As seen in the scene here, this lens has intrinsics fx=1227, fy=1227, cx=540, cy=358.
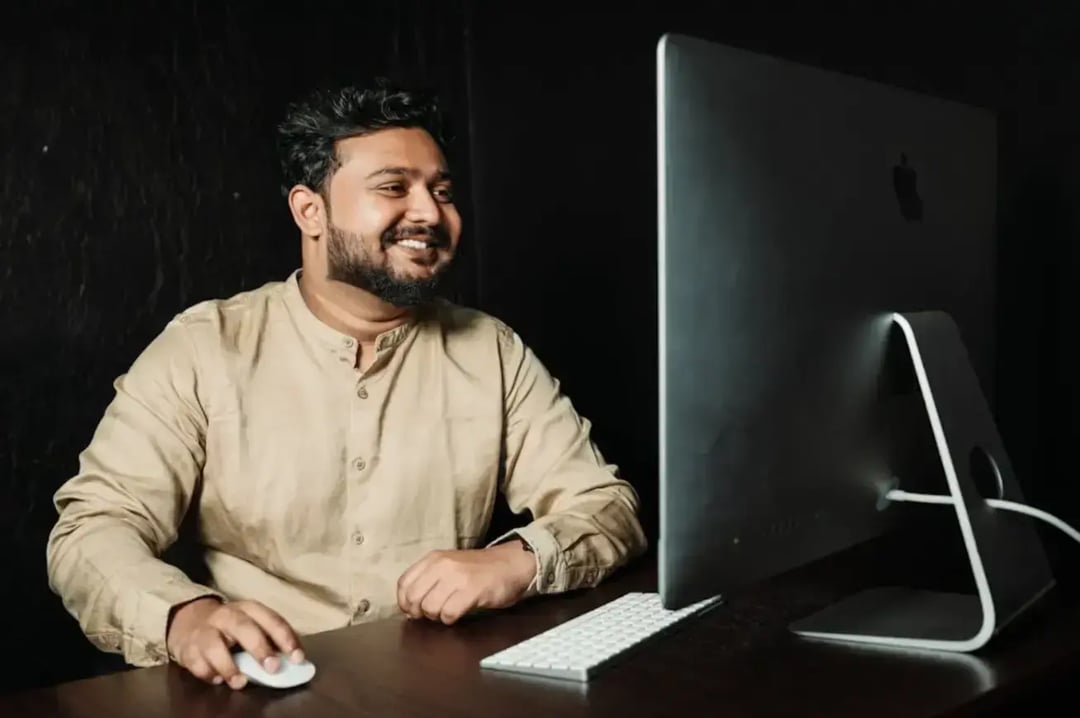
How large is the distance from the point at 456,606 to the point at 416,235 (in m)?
0.58

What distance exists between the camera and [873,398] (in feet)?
3.66

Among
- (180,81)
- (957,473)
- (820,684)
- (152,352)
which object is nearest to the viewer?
A: (820,684)

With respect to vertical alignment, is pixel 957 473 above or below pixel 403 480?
above

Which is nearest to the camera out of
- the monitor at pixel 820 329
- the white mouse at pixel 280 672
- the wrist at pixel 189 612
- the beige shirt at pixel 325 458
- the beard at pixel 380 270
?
the monitor at pixel 820 329

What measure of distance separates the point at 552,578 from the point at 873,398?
17.4 inches

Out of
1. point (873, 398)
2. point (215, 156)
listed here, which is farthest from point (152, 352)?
point (873, 398)

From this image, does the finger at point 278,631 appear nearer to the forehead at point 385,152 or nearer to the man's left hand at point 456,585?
the man's left hand at point 456,585

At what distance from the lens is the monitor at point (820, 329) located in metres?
0.91

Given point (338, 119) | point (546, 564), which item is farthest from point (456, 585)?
point (338, 119)

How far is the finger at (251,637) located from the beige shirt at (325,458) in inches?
14.6

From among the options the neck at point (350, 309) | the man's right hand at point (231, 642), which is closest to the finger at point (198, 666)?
the man's right hand at point (231, 642)

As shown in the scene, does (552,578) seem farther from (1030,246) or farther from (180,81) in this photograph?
(180,81)

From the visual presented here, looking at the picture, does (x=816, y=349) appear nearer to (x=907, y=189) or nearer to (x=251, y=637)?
(x=907, y=189)

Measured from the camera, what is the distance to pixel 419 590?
1.27 meters
